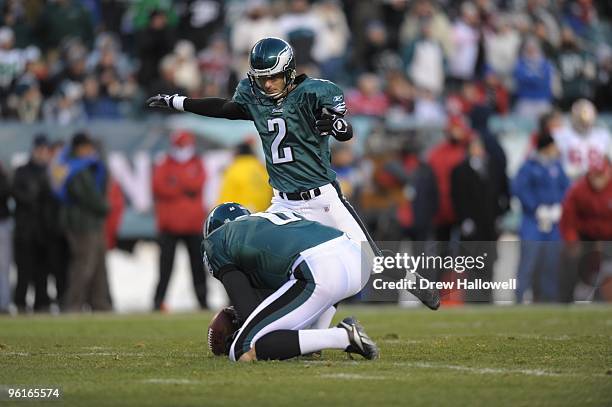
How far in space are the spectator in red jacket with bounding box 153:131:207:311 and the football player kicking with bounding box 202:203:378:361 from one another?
6.88 meters

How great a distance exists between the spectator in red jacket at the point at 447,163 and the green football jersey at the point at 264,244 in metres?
7.31

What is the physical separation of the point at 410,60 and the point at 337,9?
145 centimetres

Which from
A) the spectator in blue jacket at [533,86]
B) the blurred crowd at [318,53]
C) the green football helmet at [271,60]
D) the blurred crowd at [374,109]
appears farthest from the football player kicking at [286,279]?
the spectator in blue jacket at [533,86]

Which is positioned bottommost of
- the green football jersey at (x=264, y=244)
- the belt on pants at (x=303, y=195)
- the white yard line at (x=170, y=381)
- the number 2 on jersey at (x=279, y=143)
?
the white yard line at (x=170, y=381)

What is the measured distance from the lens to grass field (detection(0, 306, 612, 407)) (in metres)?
5.99

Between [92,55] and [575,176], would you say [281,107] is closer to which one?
[575,176]

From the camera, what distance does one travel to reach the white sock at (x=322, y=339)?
7332 mm

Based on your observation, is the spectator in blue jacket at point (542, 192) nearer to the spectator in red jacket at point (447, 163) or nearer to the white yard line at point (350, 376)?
the spectator in red jacket at point (447, 163)

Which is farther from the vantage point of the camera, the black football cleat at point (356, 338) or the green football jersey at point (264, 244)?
the green football jersey at point (264, 244)

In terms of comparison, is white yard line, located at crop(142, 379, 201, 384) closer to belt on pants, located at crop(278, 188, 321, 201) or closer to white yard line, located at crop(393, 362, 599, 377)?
white yard line, located at crop(393, 362, 599, 377)

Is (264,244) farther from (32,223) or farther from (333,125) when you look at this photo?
(32,223)

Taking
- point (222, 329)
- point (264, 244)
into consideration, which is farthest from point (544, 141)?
point (264, 244)

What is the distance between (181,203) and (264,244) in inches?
290

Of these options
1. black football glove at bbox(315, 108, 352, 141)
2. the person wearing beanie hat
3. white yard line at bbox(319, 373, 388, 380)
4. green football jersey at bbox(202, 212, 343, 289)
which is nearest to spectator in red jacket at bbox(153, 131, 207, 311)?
the person wearing beanie hat
